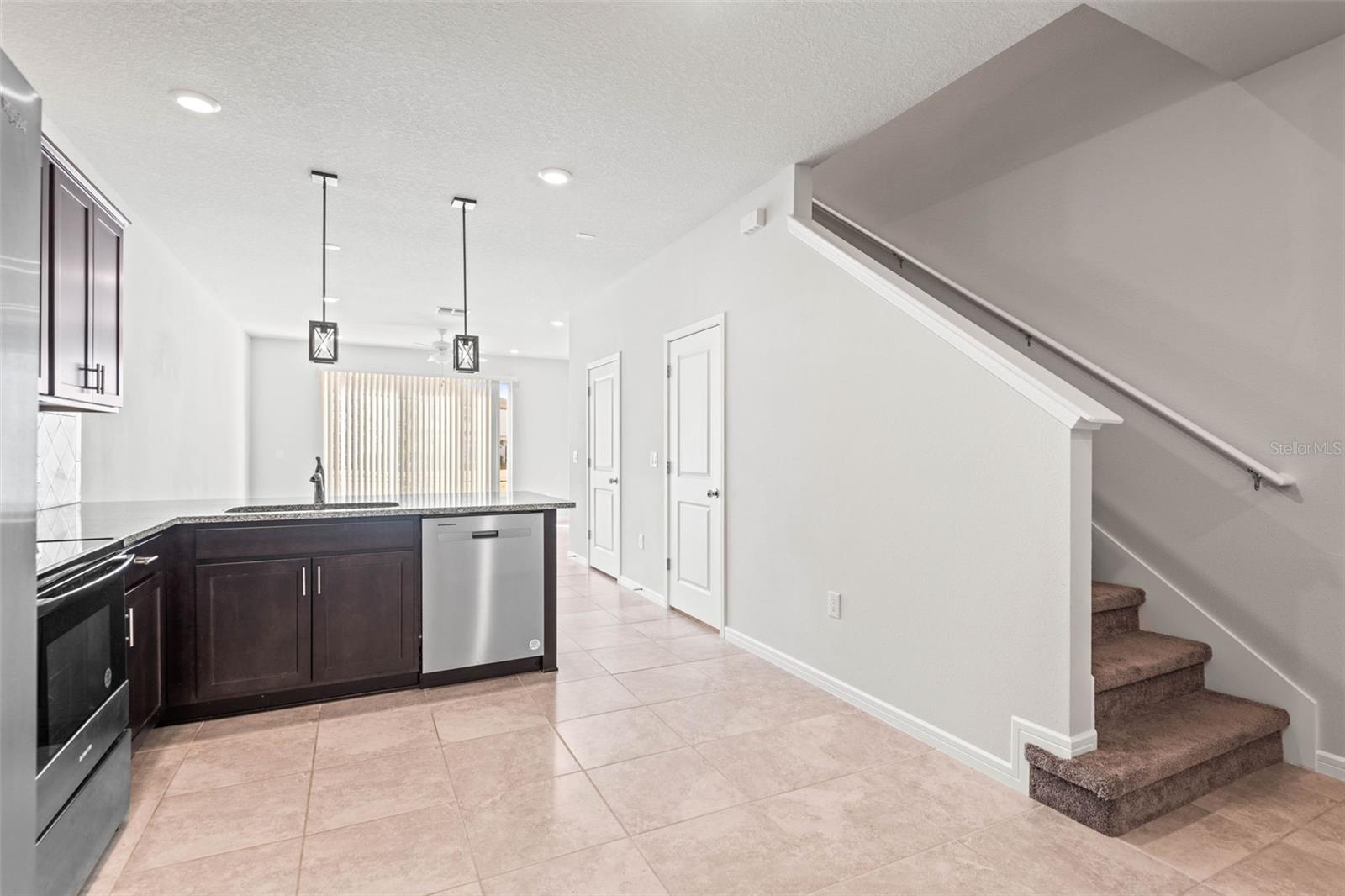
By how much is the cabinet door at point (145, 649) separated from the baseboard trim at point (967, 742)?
2911 mm

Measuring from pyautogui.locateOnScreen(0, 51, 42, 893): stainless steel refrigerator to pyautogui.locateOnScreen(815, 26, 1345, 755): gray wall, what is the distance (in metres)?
3.51

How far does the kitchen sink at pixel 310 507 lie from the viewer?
3.11 meters

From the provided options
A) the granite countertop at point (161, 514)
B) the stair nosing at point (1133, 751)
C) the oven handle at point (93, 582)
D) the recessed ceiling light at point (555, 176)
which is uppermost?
the recessed ceiling light at point (555, 176)

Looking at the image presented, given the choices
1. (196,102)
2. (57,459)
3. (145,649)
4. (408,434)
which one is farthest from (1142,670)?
(408,434)

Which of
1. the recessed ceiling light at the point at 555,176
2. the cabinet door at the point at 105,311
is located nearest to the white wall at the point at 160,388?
the cabinet door at the point at 105,311

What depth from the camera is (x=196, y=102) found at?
9.32 ft

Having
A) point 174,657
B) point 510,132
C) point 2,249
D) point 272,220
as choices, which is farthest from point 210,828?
point 272,220

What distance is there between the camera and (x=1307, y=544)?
257 cm

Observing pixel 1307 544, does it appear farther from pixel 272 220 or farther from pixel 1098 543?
pixel 272 220

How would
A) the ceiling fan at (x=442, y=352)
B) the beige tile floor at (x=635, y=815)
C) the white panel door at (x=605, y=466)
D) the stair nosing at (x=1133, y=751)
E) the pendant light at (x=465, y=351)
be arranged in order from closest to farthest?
the beige tile floor at (x=635, y=815), the stair nosing at (x=1133, y=751), the pendant light at (x=465, y=351), the white panel door at (x=605, y=466), the ceiling fan at (x=442, y=352)

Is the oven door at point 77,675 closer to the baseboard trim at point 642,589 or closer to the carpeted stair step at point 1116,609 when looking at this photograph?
the baseboard trim at point 642,589

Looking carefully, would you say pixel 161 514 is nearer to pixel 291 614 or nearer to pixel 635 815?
pixel 291 614

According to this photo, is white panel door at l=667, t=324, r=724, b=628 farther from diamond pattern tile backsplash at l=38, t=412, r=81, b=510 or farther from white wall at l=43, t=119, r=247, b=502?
diamond pattern tile backsplash at l=38, t=412, r=81, b=510

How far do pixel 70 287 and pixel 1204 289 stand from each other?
15.5ft
